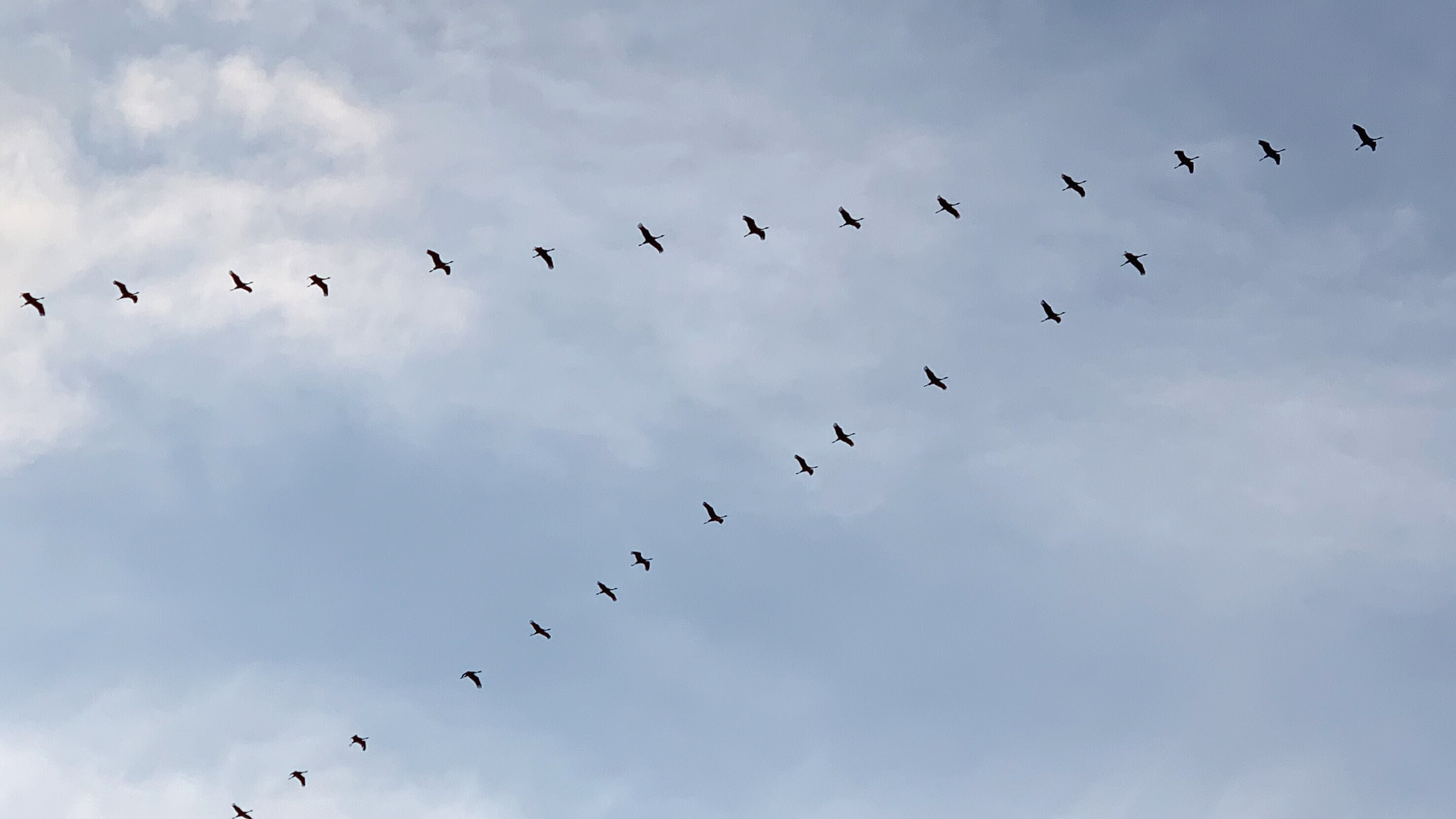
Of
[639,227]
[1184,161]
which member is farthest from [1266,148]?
[639,227]

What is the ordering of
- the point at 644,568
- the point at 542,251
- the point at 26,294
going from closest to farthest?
the point at 26,294 → the point at 542,251 → the point at 644,568

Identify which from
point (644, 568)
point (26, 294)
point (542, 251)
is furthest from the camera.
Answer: point (644, 568)

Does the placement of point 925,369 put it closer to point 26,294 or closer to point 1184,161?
point 1184,161

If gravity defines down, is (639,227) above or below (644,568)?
above

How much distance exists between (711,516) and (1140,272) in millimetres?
54944

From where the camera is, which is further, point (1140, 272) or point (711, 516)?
point (711, 516)

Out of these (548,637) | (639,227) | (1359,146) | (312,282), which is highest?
(312,282)

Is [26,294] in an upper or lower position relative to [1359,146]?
upper

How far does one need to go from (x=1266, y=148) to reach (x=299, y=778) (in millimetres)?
127932

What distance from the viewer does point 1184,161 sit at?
178 m

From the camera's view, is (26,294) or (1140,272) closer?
(26,294)

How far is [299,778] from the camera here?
650 feet

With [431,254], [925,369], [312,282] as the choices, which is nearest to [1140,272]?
[925,369]

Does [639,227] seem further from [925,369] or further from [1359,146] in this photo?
[1359,146]
